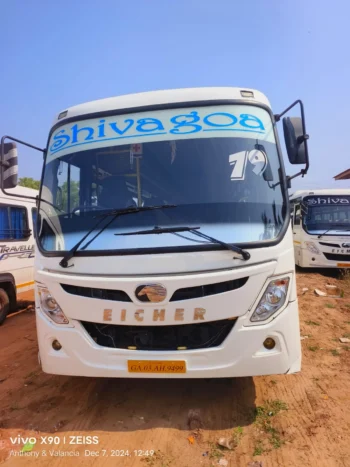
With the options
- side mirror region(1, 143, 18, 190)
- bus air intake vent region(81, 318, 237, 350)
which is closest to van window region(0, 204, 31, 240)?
side mirror region(1, 143, 18, 190)

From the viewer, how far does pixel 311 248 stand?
1025cm

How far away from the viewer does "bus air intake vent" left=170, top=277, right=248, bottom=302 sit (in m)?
2.84

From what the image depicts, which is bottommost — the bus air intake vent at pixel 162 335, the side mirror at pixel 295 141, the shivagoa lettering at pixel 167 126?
the bus air intake vent at pixel 162 335

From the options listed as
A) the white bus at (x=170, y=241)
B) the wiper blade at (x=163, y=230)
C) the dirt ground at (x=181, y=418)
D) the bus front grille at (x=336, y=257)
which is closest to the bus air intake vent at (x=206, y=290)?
the white bus at (x=170, y=241)

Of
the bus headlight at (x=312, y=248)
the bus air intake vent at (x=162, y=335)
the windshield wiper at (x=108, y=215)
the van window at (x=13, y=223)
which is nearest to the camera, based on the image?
the bus air intake vent at (x=162, y=335)

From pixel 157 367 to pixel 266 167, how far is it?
1.95 meters

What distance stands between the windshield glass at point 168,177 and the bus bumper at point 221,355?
71cm

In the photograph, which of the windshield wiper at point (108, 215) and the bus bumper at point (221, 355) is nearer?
the bus bumper at point (221, 355)

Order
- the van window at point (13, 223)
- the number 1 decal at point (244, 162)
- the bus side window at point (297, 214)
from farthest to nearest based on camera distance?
the bus side window at point (297, 214) < the van window at point (13, 223) < the number 1 decal at point (244, 162)

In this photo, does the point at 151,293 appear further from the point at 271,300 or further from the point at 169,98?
the point at 169,98

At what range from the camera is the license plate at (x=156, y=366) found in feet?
9.48

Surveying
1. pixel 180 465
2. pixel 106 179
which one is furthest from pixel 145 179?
pixel 180 465

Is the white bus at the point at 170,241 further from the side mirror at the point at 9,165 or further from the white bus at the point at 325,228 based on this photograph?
the white bus at the point at 325,228

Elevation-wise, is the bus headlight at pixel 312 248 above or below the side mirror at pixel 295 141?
below
